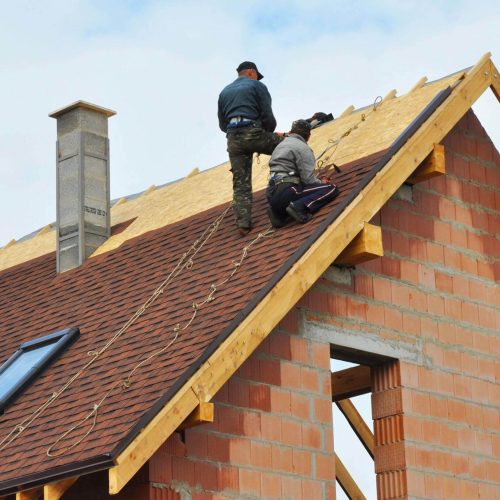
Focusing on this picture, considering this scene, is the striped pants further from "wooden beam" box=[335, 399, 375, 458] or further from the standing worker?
"wooden beam" box=[335, 399, 375, 458]

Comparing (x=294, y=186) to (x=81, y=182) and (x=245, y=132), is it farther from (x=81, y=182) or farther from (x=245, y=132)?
(x=81, y=182)

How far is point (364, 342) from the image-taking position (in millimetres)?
15273

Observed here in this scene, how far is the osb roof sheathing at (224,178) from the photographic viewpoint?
16.9 meters

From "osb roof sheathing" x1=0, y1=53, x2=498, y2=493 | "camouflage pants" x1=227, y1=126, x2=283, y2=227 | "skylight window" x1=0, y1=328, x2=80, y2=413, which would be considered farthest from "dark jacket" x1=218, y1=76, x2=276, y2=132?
"skylight window" x1=0, y1=328, x2=80, y2=413

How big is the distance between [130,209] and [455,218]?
5533 mm

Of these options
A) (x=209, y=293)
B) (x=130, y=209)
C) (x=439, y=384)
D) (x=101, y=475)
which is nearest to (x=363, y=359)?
(x=439, y=384)

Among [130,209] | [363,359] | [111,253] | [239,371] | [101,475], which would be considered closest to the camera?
[101,475]

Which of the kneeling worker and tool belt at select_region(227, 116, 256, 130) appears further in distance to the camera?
tool belt at select_region(227, 116, 256, 130)

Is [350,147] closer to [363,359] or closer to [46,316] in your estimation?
[363,359]

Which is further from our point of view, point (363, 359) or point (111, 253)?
point (111, 253)

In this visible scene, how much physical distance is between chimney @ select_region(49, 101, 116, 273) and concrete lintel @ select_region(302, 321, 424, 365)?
16.7ft

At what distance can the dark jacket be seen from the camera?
644 inches

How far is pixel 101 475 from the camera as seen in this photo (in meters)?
Answer: 13.3

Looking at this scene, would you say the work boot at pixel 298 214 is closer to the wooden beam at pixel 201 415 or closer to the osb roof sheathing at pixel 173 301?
the osb roof sheathing at pixel 173 301
